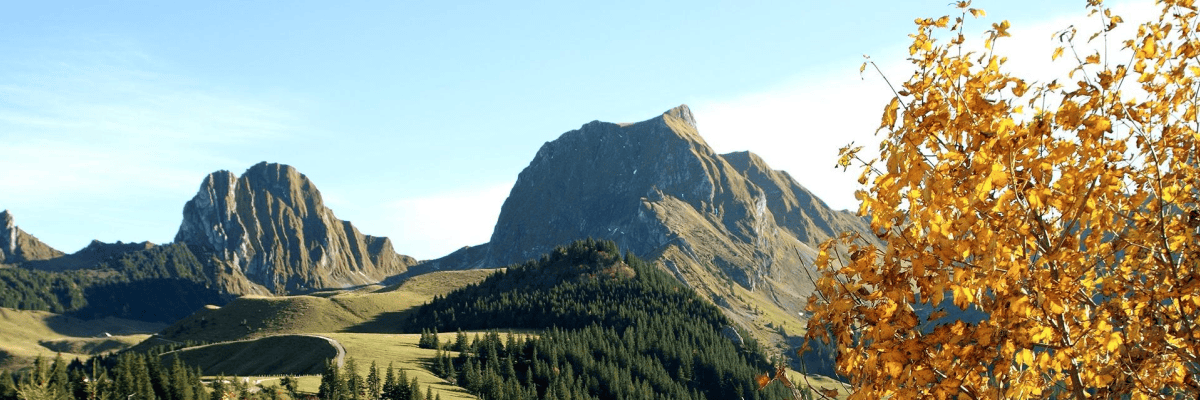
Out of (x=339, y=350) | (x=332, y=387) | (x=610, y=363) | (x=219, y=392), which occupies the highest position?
(x=339, y=350)

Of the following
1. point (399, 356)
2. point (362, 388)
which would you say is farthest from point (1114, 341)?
point (399, 356)

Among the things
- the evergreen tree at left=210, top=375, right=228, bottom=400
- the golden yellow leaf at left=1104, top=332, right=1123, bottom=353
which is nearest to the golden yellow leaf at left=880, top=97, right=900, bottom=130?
the golden yellow leaf at left=1104, top=332, right=1123, bottom=353

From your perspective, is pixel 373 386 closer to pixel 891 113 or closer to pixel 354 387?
pixel 354 387

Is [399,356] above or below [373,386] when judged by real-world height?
above

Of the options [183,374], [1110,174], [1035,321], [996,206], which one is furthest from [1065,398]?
[183,374]

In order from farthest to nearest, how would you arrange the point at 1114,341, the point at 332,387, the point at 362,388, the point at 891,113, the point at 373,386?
the point at 373,386
the point at 362,388
the point at 332,387
the point at 891,113
the point at 1114,341

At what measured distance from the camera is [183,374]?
77312 mm

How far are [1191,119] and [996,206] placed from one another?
3.65 metres

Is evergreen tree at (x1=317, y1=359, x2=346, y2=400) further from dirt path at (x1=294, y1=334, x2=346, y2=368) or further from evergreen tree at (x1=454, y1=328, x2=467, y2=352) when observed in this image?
evergreen tree at (x1=454, y1=328, x2=467, y2=352)

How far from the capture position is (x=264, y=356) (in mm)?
144500

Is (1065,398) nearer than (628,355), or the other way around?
(1065,398)

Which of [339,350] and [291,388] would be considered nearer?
[291,388]

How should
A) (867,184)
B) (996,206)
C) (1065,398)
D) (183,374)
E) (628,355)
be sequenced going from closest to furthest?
1. (996,206)
2. (867,184)
3. (1065,398)
4. (183,374)
5. (628,355)

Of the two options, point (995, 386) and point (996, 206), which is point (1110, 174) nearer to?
point (996, 206)
